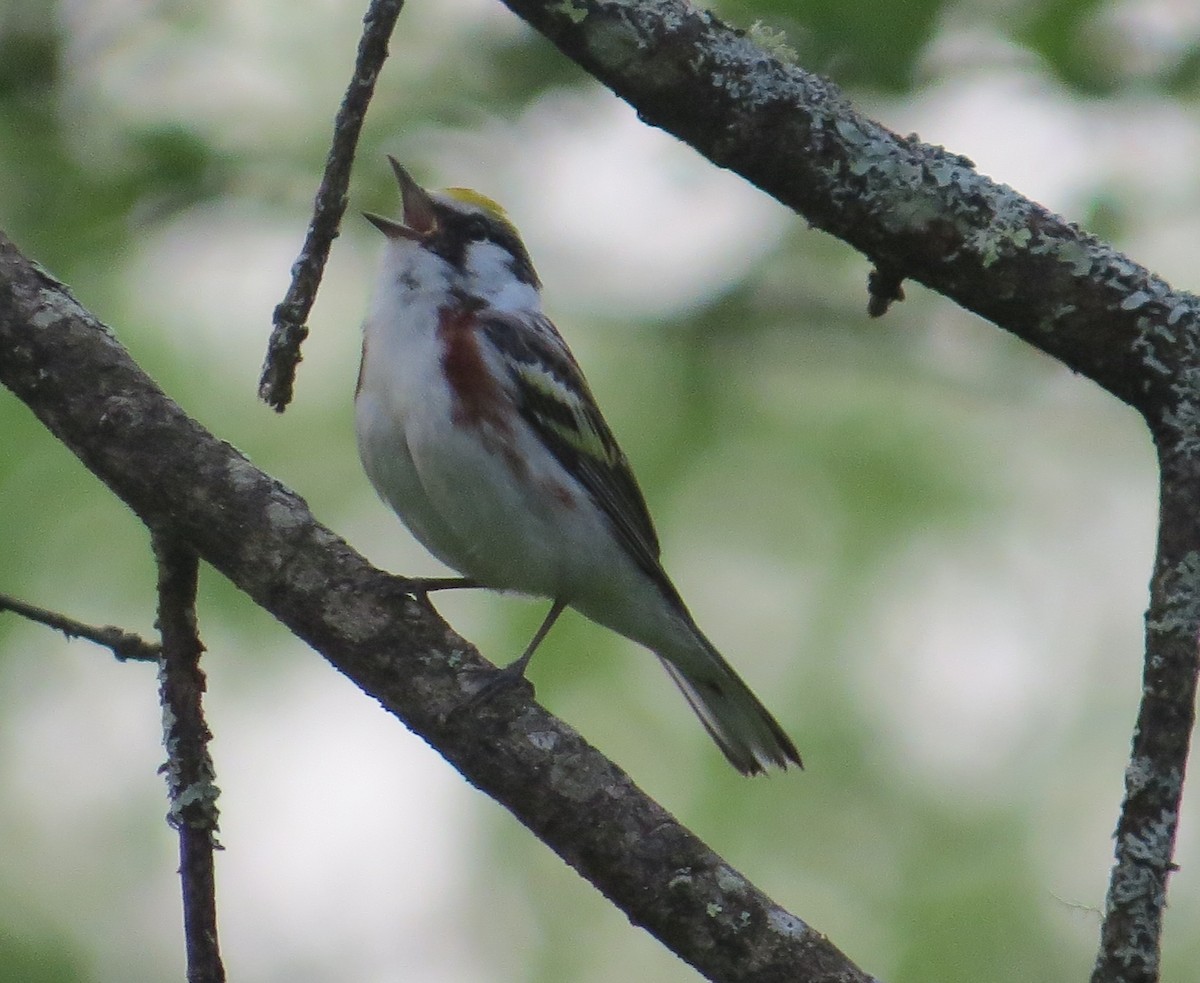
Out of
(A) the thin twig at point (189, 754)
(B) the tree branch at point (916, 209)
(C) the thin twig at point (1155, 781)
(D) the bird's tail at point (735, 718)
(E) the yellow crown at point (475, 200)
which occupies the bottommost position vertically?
(A) the thin twig at point (189, 754)

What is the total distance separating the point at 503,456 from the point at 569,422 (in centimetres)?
38

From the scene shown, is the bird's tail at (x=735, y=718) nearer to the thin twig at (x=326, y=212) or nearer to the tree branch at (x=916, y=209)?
the thin twig at (x=326, y=212)

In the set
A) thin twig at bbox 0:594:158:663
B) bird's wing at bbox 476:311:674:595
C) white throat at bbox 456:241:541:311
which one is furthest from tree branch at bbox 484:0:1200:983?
white throat at bbox 456:241:541:311

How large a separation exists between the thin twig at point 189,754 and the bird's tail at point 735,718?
Answer: 1.96 m

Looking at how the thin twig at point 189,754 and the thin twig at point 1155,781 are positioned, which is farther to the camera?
the thin twig at point 189,754

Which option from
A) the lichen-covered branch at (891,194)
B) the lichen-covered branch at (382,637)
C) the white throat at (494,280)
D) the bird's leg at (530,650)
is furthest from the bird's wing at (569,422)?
the lichen-covered branch at (891,194)

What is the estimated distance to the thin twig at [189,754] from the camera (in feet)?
9.50

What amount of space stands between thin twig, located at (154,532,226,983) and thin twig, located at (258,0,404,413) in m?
0.46

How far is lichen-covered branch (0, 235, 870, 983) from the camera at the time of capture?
2756mm

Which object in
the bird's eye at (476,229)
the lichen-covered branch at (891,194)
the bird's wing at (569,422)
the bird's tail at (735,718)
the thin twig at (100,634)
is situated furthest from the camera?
the bird's eye at (476,229)

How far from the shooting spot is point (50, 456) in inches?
261

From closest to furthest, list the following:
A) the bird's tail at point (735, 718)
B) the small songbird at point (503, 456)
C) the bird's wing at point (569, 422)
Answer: the small songbird at point (503, 456), the bird's wing at point (569, 422), the bird's tail at point (735, 718)

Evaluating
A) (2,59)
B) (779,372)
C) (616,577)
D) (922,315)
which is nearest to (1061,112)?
(922,315)

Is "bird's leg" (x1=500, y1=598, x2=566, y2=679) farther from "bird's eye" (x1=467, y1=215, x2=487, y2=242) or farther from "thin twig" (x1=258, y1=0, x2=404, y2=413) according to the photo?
"bird's eye" (x1=467, y1=215, x2=487, y2=242)
